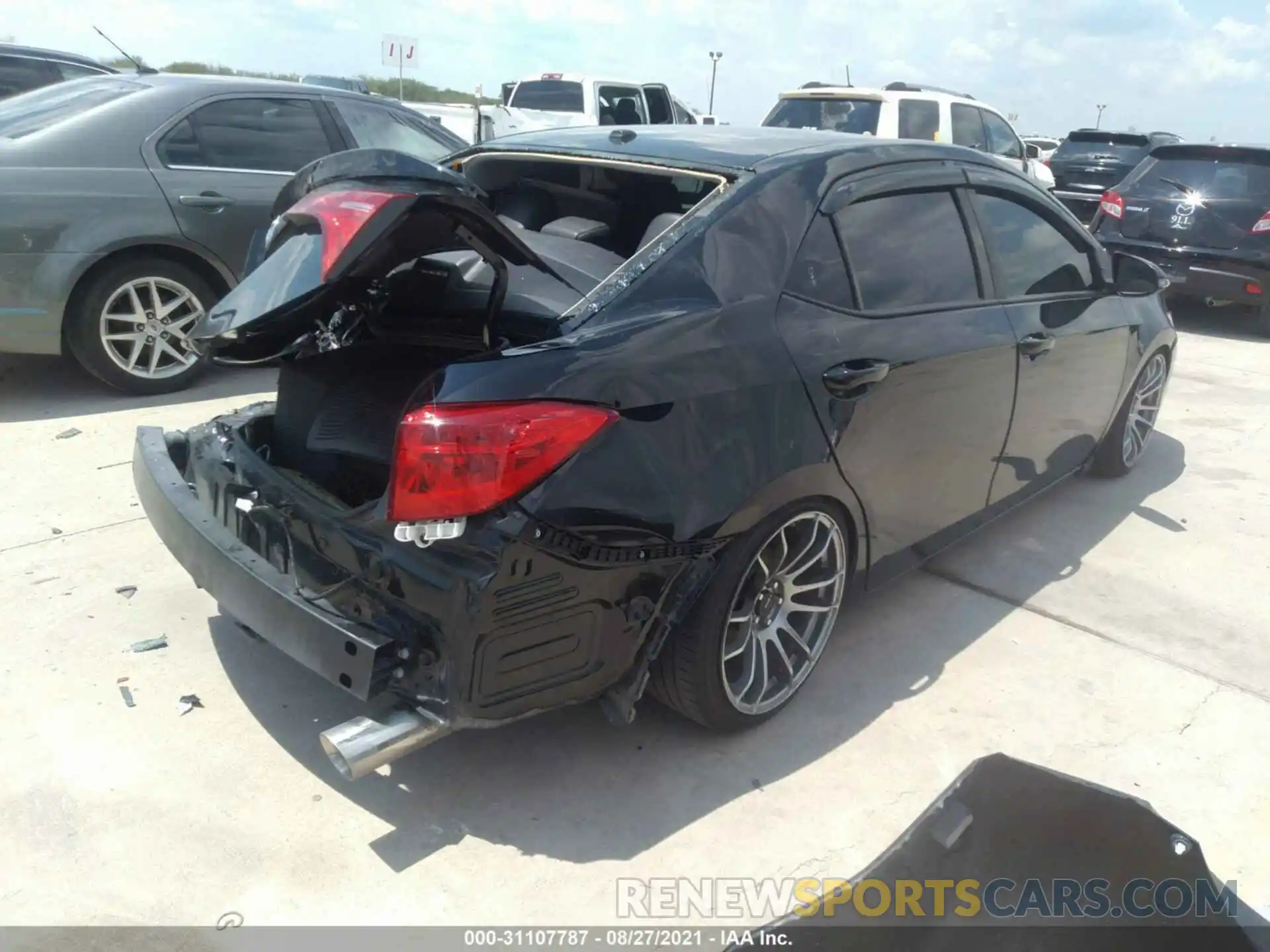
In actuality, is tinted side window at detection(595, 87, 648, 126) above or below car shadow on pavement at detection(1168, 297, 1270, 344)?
above

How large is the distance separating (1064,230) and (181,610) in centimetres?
371

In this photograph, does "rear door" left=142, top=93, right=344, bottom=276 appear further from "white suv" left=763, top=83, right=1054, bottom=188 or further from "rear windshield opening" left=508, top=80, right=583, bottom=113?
"rear windshield opening" left=508, top=80, right=583, bottom=113

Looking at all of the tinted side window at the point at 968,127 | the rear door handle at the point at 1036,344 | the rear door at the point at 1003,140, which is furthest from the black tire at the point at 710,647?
the rear door at the point at 1003,140

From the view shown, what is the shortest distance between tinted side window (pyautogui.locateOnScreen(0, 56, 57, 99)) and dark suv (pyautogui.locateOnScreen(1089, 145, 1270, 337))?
1017 centimetres

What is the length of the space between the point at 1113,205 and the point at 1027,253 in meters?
6.39

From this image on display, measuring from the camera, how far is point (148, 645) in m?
3.08

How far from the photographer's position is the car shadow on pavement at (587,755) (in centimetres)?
243

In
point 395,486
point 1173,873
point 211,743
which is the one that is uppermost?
point 395,486

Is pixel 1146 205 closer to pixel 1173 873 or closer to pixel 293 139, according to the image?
pixel 293 139

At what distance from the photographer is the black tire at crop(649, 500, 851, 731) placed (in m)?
2.46

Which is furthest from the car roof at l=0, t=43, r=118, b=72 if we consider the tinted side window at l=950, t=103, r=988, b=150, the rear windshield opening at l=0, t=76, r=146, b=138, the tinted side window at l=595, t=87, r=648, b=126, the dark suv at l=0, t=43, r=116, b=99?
the tinted side window at l=950, t=103, r=988, b=150

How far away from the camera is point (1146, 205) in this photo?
8.90 metres

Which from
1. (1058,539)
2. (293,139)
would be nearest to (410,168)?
(1058,539)

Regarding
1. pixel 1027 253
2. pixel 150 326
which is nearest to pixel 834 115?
pixel 1027 253
